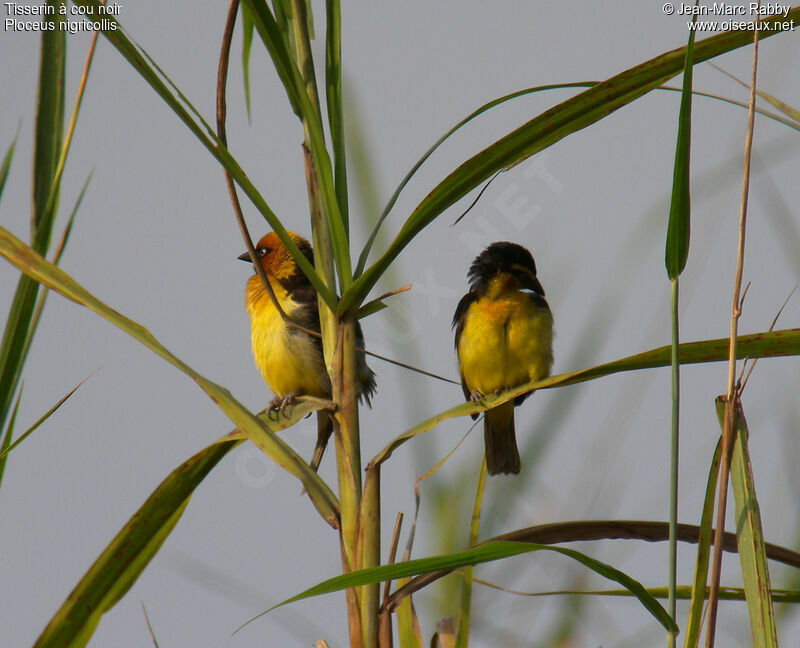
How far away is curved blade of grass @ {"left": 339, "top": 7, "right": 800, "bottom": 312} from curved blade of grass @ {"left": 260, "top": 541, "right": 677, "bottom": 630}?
0.46 meters

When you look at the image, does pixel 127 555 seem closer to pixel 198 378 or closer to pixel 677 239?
pixel 198 378

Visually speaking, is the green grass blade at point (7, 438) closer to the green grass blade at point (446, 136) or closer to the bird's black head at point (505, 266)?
the green grass blade at point (446, 136)

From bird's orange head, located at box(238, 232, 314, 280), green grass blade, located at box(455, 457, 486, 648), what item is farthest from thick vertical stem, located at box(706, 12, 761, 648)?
bird's orange head, located at box(238, 232, 314, 280)

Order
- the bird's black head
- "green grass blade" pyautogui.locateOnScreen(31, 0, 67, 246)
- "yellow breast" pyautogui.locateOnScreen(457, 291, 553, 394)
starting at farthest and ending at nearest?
the bird's black head, "yellow breast" pyautogui.locateOnScreen(457, 291, 553, 394), "green grass blade" pyautogui.locateOnScreen(31, 0, 67, 246)

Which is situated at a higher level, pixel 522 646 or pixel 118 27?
pixel 118 27

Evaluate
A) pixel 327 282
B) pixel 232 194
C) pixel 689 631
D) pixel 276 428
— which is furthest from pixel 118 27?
pixel 689 631

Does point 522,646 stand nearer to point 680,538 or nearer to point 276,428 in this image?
point 680,538

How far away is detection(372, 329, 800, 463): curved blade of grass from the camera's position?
1395 mm

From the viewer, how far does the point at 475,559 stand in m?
1.26

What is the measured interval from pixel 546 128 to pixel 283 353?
9.59 feet

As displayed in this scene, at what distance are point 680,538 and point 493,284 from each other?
2.43 m

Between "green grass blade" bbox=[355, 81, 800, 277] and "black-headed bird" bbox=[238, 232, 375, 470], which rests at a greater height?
"black-headed bird" bbox=[238, 232, 375, 470]

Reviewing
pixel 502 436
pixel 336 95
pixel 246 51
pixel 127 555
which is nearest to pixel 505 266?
pixel 502 436

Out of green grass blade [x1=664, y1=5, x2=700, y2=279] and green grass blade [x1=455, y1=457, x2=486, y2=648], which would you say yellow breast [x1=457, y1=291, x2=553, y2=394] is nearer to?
green grass blade [x1=455, y1=457, x2=486, y2=648]
